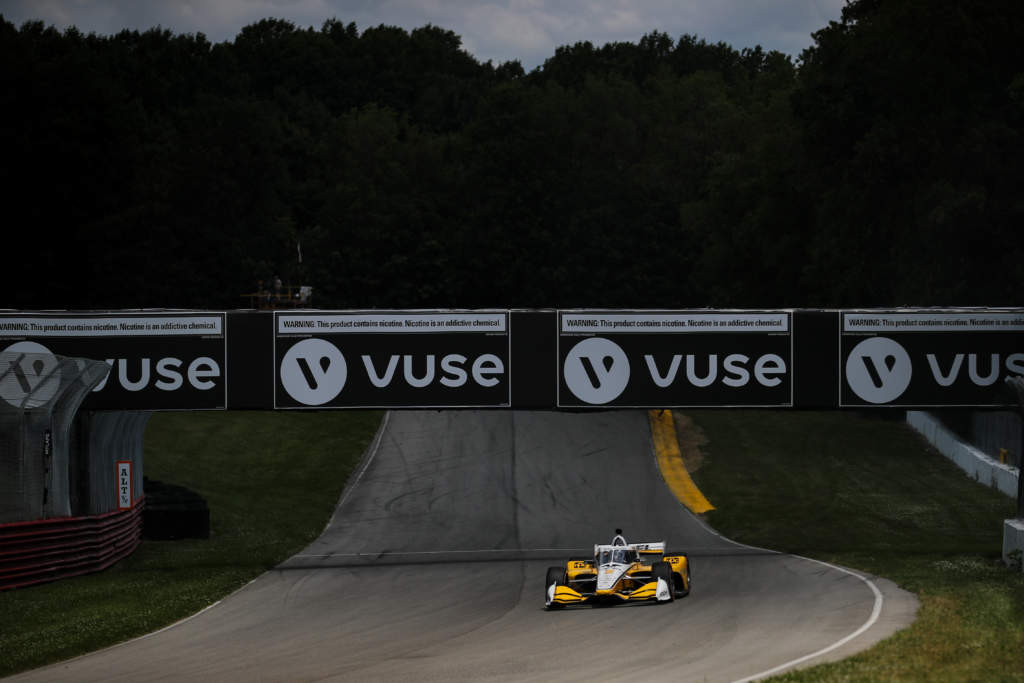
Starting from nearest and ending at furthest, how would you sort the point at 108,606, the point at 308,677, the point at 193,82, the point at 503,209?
the point at 308,677 → the point at 108,606 → the point at 503,209 → the point at 193,82

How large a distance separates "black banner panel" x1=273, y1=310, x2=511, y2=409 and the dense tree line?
24.9 meters

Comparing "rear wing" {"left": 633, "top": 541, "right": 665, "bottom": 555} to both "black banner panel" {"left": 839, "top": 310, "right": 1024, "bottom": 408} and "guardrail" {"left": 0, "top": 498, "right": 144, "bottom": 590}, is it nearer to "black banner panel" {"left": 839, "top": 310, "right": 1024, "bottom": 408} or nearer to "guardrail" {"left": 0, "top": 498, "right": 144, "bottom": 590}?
"black banner panel" {"left": 839, "top": 310, "right": 1024, "bottom": 408}

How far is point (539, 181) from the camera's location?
81250mm

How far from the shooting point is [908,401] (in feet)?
80.0

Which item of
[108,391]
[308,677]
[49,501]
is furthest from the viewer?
[108,391]

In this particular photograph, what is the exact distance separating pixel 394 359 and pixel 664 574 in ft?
23.9

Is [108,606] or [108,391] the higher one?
[108,391]

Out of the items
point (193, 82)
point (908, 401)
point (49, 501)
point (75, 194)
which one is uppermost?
point (193, 82)

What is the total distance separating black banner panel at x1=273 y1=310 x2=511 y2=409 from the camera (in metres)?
24.2

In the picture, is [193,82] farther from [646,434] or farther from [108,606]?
[108,606]

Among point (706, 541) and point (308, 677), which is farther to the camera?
point (706, 541)

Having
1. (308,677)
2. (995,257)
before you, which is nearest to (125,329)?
(308,677)

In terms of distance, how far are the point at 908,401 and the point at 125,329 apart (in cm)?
1533

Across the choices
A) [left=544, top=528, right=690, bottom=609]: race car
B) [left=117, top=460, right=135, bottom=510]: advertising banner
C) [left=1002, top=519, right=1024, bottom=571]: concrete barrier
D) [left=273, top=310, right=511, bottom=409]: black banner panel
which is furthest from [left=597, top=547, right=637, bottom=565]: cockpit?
[left=117, top=460, right=135, bottom=510]: advertising banner
